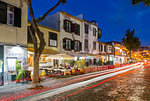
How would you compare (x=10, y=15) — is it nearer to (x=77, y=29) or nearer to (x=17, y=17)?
(x=17, y=17)

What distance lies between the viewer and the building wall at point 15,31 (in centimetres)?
1120

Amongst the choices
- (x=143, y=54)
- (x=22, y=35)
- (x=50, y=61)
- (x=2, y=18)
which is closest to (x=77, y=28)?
(x=50, y=61)

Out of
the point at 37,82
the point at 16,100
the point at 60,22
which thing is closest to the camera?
the point at 16,100

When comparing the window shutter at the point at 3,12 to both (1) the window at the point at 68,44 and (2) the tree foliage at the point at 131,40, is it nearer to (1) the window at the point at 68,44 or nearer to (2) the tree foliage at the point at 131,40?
(1) the window at the point at 68,44

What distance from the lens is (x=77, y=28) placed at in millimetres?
24297

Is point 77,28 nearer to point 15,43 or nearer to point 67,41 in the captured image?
point 67,41

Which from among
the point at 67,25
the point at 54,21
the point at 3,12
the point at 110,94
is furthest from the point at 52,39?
the point at 110,94

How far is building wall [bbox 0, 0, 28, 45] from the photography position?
11.2 meters

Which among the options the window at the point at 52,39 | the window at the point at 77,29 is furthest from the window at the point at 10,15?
the window at the point at 77,29

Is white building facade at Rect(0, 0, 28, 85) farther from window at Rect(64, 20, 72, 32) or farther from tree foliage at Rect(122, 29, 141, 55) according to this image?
tree foliage at Rect(122, 29, 141, 55)

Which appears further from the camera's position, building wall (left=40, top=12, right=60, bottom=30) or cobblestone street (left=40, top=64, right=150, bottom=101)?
building wall (left=40, top=12, right=60, bottom=30)

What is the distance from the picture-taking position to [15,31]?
1209 centimetres

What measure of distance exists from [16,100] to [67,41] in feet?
52.9

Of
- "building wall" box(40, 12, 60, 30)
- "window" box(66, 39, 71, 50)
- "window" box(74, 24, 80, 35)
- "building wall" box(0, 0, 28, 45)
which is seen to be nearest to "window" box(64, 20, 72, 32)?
"building wall" box(40, 12, 60, 30)
